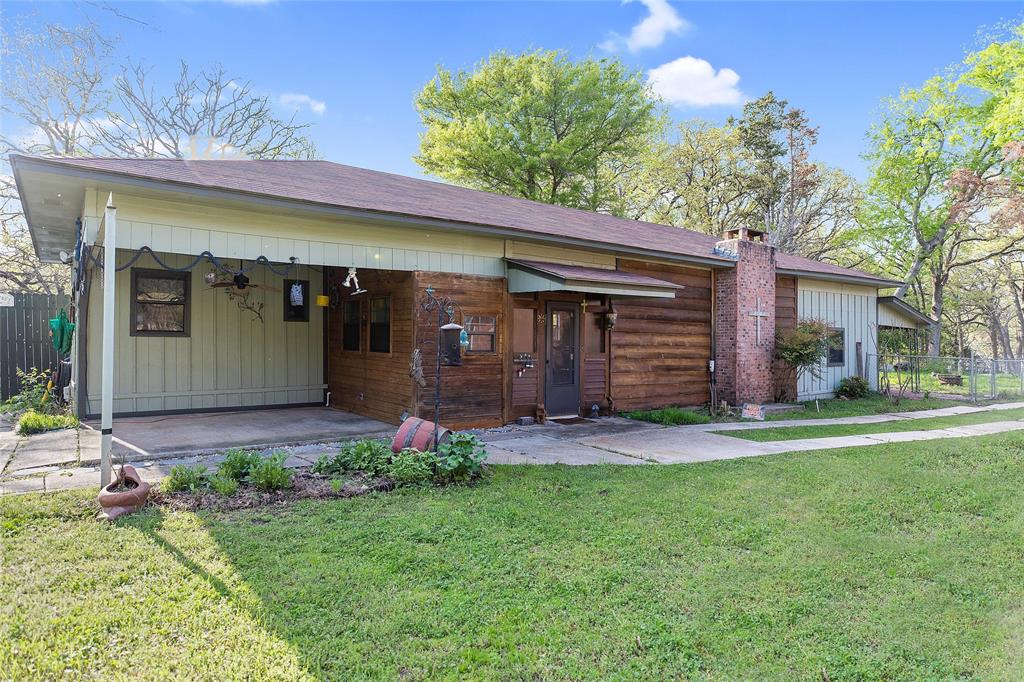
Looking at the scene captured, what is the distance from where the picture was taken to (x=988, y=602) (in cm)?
331

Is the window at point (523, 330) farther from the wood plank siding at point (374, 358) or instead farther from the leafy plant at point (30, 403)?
the leafy plant at point (30, 403)

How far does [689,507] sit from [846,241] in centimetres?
2757

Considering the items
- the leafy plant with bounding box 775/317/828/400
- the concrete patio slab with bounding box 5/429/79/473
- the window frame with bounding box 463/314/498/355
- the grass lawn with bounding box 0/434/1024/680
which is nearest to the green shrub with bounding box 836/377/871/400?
the leafy plant with bounding box 775/317/828/400

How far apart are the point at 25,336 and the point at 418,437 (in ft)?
31.4

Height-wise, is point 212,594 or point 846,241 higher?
point 846,241

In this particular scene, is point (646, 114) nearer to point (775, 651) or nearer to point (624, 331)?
point (624, 331)

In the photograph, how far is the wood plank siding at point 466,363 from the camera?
26.9 ft

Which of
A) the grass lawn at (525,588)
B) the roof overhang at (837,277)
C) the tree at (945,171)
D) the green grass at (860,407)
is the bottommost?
the grass lawn at (525,588)

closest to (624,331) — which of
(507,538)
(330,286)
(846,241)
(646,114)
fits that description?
(330,286)

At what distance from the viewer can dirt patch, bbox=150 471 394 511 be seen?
4.74 meters

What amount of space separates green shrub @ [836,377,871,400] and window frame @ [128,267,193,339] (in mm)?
14128

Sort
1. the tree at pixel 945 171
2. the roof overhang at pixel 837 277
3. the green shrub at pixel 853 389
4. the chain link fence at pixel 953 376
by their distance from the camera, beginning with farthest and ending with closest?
the tree at pixel 945 171 → the chain link fence at pixel 953 376 → the green shrub at pixel 853 389 → the roof overhang at pixel 837 277

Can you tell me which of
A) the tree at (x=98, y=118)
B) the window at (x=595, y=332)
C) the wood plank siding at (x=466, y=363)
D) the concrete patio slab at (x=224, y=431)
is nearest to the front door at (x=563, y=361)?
the window at (x=595, y=332)

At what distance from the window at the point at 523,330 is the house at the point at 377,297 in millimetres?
24
